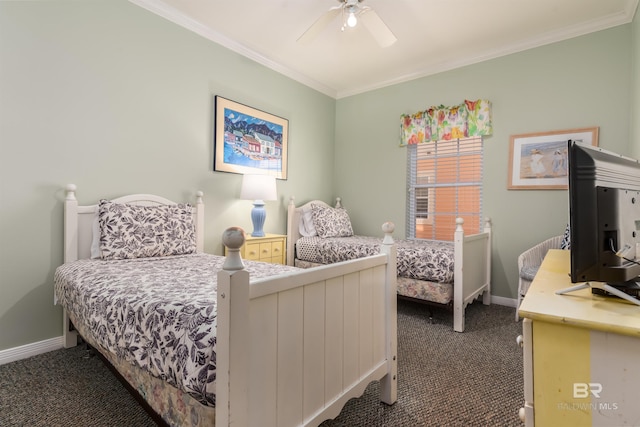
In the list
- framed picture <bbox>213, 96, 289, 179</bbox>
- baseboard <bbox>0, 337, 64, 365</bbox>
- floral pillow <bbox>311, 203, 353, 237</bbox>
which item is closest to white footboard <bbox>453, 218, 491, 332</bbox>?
floral pillow <bbox>311, 203, 353, 237</bbox>

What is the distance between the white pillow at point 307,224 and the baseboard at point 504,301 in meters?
1.99

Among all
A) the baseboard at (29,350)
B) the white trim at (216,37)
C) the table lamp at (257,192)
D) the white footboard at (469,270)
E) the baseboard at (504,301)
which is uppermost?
the white trim at (216,37)

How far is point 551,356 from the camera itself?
0.79 m

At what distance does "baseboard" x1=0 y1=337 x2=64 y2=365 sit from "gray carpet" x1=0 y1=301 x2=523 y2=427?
0.16 ft

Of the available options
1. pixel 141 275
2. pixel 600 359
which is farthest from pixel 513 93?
pixel 141 275

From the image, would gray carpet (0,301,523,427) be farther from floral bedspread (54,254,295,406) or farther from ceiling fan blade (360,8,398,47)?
ceiling fan blade (360,8,398,47)

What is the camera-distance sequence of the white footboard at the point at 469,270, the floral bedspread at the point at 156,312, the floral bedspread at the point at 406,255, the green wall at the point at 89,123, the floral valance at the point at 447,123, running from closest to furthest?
the floral bedspread at the point at 156,312
the green wall at the point at 89,123
the white footboard at the point at 469,270
the floral bedspread at the point at 406,255
the floral valance at the point at 447,123

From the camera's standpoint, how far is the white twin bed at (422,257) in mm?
2586

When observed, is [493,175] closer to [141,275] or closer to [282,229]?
[282,229]

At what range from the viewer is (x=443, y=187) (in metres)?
3.64

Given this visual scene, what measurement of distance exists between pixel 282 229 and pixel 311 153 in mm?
1085

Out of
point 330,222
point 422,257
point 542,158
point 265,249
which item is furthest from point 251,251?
point 542,158

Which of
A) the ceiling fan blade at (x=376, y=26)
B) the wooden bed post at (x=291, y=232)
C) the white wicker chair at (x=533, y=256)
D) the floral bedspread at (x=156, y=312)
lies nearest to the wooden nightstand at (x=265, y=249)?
the wooden bed post at (x=291, y=232)

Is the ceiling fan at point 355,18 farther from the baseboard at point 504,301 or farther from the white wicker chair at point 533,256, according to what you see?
the baseboard at point 504,301
